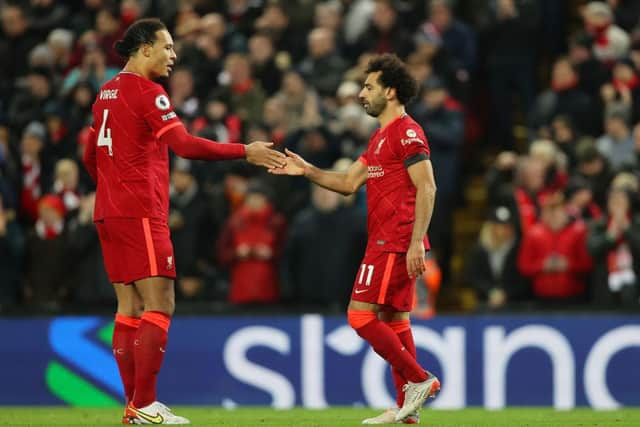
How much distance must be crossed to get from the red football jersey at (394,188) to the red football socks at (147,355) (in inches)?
63.6

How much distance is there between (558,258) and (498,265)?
2.55 feet

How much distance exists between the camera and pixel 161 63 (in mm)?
9586

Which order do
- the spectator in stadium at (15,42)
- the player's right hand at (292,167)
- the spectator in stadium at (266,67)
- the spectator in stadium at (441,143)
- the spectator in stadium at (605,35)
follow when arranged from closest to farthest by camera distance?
the player's right hand at (292,167) < the spectator in stadium at (441,143) < the spectator in stadium at (605,35) < the spectator in stadium at (266,67) < the spectator in stadium at (15,42)

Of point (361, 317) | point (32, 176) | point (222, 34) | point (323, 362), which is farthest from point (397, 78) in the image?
point (222, 34)

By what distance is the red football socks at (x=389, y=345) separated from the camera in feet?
31.5

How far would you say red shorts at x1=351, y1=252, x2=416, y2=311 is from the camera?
31.7 feet

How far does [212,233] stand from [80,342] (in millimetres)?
1984

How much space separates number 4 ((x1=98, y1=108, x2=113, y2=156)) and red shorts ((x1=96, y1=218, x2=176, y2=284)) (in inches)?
20.0

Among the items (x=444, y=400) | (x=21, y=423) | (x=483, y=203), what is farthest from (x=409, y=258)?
(x=483, y=203)

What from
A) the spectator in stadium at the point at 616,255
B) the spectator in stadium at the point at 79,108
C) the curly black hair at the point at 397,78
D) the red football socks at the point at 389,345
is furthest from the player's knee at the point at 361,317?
the spectator in stadium at the point at 79,108

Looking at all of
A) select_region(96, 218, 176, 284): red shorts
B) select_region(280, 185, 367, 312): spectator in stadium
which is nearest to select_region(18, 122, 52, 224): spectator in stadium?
select_region(280, 185, 367, 312): spectator in stadium

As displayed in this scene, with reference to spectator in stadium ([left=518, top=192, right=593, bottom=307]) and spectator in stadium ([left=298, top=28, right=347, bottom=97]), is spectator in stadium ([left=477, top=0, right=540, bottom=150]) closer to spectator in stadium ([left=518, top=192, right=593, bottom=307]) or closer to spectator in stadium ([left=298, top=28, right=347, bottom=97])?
spectator in stadium ([left=298, top=28, right=347, bottom=97])

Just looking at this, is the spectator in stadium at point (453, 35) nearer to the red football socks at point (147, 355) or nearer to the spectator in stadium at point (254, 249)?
the spectator in stadium at point (254, 249)

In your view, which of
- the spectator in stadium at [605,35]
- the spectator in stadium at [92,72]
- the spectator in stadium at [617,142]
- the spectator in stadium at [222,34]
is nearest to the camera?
the spectator in stadium at [617,142]
